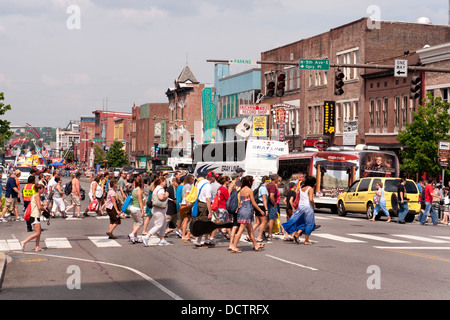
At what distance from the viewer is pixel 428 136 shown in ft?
129

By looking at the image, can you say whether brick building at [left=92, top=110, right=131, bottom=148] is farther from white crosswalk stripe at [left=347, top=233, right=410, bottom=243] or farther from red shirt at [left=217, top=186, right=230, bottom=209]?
red shirt at [left=217, top=186, right=230, bottom=209]

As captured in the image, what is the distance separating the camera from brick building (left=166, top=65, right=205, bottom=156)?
325 feet

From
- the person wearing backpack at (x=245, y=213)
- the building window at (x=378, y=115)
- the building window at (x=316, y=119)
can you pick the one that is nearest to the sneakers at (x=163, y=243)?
the person wearing backpack at (x=245, y=213)

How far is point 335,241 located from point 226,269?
7.13m

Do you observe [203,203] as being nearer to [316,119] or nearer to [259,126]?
[316,119]

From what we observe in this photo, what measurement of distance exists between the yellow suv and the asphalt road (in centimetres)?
895

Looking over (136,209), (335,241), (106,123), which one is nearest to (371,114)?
(335,241)

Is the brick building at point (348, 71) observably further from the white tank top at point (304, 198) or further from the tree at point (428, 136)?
the white tank top at point (304, 198)

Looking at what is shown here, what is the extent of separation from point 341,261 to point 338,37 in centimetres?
4333

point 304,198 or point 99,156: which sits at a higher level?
point 304,198

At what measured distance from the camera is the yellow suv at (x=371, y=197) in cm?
3072

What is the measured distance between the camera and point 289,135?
213 ft
